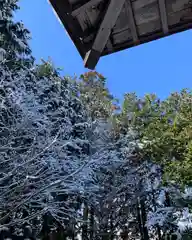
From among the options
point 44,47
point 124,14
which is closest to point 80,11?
point 124,14

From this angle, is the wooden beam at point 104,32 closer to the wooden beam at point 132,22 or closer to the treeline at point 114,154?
the wooden beam at point 132,22

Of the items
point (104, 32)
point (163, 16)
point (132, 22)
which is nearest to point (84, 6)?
point (104, 32)

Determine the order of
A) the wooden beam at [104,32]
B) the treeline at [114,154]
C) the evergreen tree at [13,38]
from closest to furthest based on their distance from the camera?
the wooden beam at [104,32]
the treeline at [114,154]
the evergreen tree at [13,38]

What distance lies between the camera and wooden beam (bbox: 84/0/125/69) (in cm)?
117

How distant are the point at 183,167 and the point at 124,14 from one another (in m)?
5.03

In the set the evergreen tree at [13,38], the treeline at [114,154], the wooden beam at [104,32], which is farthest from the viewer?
the evergreen tree at [13,38]

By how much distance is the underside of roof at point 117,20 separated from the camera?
3.87 ft

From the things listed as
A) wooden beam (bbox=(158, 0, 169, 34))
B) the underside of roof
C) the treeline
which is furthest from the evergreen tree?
wooden beam (bbox=(158, 0, 169, 34))

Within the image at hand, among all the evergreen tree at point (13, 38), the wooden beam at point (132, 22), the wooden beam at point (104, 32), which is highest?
the evergreen tree at point (13, 38)

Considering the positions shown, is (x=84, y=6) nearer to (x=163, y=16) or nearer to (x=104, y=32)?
(x=104, y=32)

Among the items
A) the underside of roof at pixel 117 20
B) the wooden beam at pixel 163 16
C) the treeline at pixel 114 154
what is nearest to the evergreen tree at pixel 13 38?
the treeline at pixel 114 154

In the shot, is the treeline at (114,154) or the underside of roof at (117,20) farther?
the treeline at (114,154)

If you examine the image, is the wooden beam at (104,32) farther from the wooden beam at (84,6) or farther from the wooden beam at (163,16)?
the wooden beam at (163,16)

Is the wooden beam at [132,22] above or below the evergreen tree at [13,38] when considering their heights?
below
